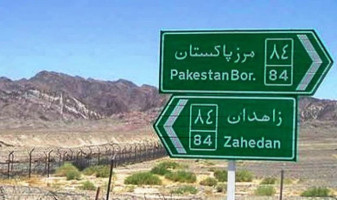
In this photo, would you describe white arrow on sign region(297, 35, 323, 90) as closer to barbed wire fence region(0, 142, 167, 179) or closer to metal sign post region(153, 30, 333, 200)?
metal sign post region(153, 30, 333, 200)

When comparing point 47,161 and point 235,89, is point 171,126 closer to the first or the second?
point 235,89

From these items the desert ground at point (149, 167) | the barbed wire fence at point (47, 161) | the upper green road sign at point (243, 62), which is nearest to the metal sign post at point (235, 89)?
the upper green road sign at point (243, 62)

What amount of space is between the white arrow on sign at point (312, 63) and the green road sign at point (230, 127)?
18cm

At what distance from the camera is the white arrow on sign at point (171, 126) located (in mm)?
6570

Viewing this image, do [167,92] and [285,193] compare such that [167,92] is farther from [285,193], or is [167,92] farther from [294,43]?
[285,193]

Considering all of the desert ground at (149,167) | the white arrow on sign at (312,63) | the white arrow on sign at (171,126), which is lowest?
the desert ground at (149,167)

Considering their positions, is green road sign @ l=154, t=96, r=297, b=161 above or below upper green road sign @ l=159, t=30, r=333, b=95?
below

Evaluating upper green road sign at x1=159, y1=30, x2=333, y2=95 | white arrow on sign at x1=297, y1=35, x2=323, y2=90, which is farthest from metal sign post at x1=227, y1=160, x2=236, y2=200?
white arrow on sign at x1=297, y1=35, x2=323, y2=90

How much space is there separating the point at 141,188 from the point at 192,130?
3233 cm

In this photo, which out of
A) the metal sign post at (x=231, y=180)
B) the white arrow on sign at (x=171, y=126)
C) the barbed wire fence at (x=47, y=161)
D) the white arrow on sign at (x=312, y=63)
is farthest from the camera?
the barbed wire fence at (x=47, y=161)

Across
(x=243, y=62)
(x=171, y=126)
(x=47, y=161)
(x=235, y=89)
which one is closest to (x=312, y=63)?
(x=243, y=62)

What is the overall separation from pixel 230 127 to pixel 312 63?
0.98 m

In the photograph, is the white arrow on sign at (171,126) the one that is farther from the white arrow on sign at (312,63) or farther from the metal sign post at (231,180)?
the white arrow on sign at (312,63)

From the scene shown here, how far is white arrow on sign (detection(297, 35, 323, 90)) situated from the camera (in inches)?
247
